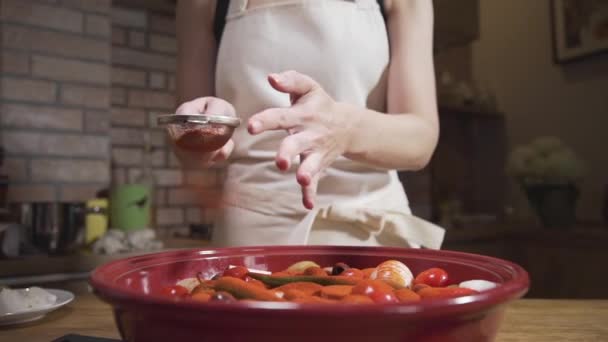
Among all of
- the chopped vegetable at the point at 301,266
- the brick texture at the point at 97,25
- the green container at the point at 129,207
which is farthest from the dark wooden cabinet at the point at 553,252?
the chopped vegetable at the point at 301,266

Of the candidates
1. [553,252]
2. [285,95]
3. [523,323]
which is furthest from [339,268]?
[553,252]

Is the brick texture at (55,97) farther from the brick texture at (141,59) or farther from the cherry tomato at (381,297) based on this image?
the cherry tomato at (381,297)

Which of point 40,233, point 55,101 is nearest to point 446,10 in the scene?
point 55,101

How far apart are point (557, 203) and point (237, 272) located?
2.34 metres

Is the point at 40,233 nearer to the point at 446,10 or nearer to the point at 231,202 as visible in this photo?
the point at 231,202

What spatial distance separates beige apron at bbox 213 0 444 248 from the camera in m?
1.00

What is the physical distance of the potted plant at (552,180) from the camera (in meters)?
2.45

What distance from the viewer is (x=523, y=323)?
618 mm

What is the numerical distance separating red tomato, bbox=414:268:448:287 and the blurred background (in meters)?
1.49

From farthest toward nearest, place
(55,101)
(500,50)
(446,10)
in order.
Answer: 1. (500,50)
2. (446,10)
3. (55,101)

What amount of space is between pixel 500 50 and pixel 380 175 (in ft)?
8.25

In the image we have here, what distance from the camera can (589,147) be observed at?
108 inches

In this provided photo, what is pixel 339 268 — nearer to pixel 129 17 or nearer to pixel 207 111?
pixel 207 111

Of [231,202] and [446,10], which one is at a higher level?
[446,10]
